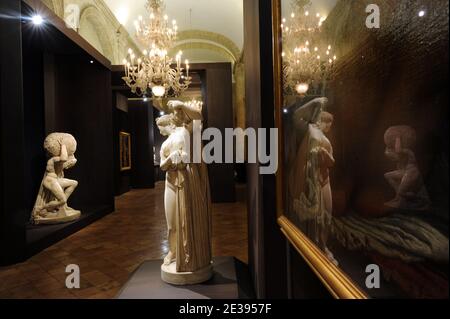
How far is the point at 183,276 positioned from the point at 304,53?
2.12m

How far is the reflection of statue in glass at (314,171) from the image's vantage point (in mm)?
833

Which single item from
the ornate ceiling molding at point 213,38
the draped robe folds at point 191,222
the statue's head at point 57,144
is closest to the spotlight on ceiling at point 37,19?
the statue's head at point 57,144

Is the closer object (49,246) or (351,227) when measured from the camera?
(351,227)

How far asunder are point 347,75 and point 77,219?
5.32 m

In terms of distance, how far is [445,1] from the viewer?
1.28 feet

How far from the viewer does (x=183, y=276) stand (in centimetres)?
240

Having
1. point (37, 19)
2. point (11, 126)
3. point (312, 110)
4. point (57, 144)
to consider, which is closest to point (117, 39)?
point (37, 19)

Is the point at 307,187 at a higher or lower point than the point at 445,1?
lower

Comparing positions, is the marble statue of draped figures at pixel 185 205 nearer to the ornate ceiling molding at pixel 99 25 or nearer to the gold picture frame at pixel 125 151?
the ornate ceiling molding at pixel 99 25

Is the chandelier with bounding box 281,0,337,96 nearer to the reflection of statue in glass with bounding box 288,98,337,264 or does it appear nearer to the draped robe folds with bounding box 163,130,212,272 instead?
the reflection of statue in glass with bounding box 288,98,337,264

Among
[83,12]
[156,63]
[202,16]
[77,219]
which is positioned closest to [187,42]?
[202,16]

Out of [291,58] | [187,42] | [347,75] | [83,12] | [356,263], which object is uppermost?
[187,42]

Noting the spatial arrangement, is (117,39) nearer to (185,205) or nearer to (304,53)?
(185,205)

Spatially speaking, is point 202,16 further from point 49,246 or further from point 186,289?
point 186,289
